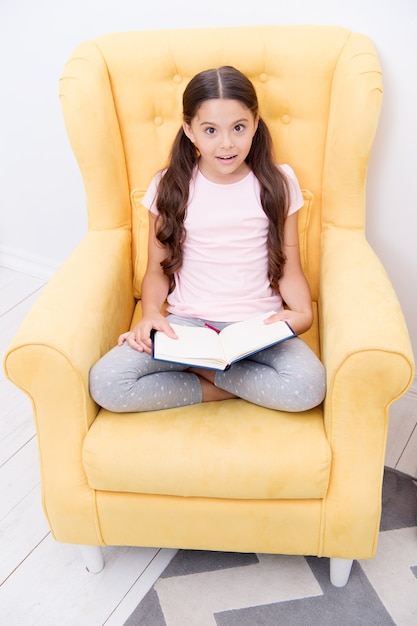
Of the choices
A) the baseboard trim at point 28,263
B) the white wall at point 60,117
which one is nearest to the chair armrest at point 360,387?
the white wall at point 60,117

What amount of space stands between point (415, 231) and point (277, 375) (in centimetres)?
70

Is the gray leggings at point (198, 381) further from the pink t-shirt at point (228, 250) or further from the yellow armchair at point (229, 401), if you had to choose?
the pink t-shirt at point (228, 250)

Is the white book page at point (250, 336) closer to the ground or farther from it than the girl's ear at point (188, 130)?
closer to the ground

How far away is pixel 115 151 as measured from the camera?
1.66 meters

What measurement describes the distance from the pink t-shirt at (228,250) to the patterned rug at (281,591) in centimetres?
58

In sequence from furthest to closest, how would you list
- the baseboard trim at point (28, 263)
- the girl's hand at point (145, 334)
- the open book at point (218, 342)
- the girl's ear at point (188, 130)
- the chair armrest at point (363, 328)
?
1. the baseboard trim at point (28, 263)
2. the girl's ear at point (188, 130)
3. the girl's hand at point (145, 334)
4. the open book at point (218, 342)
5. the chair armrest at point (363, 328)

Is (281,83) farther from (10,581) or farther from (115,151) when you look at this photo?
(10,581)

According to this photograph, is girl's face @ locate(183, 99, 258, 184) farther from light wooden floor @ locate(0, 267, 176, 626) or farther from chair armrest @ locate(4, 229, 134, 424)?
light wooden floor @ locate(0, 267, 176, 626)

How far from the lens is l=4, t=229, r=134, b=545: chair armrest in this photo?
1264mm

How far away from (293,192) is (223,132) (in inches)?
9.5

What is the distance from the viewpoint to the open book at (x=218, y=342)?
1312mm

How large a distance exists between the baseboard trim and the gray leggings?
1.22 meters

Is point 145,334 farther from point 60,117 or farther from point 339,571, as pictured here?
point 60,117

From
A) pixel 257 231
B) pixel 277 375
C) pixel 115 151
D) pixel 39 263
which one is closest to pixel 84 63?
pixel 115 151
